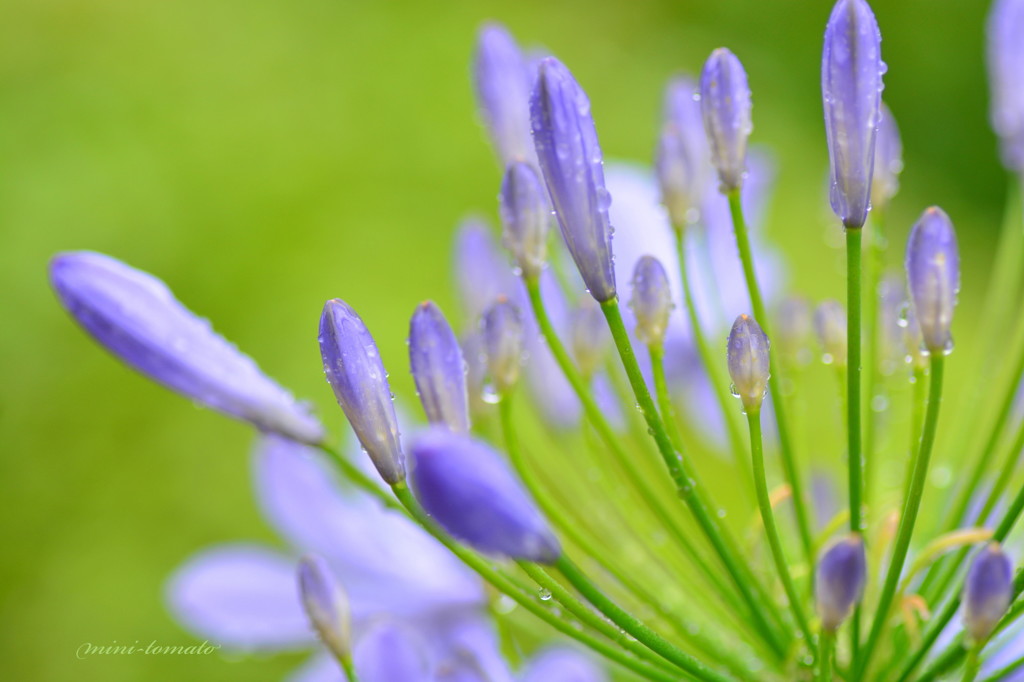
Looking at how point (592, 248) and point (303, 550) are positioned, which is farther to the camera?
point (303, 550)

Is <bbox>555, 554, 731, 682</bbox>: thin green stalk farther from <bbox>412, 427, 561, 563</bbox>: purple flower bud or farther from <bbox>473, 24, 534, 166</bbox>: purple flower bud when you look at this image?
<bbox>473, 24, 534, 166</bbox>: purple flower bud

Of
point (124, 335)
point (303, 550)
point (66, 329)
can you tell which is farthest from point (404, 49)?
point (124, 335)

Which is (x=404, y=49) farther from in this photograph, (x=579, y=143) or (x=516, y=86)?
(x=579, y=143)

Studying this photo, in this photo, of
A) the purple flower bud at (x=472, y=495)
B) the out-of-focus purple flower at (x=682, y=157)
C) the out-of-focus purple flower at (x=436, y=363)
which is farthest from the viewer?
the out-of-focus purple flower at (x=682, y=157)

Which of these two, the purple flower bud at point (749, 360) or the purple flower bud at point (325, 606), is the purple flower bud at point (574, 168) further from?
the purple flower bud at point (325, 606)

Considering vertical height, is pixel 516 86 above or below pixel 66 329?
below

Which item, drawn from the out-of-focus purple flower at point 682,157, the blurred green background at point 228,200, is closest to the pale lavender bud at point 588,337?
the out-of-focus purple flower at point 682,157
